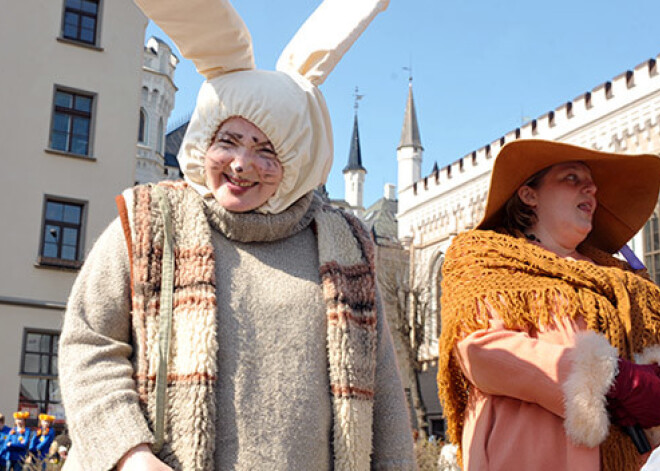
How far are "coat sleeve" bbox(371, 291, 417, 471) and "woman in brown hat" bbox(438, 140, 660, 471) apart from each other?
1.41ft

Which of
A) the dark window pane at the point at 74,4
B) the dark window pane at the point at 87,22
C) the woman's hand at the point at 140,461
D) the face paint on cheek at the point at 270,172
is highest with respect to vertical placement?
the dark window pane at the point at 74,4

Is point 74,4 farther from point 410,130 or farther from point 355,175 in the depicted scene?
point 355,175

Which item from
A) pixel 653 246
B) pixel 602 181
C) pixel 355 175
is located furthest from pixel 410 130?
pixel 602 181

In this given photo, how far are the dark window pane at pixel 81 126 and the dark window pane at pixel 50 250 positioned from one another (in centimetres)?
258

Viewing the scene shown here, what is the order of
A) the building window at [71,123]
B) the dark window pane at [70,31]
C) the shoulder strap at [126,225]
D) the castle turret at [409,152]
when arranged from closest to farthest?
the shoulder strap at [126,225] < the building window at [71,123] < the dark window pane at [70,31] < the castle turret at [409,152]

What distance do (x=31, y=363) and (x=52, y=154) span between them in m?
4.43

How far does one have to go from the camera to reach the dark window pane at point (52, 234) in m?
17.4

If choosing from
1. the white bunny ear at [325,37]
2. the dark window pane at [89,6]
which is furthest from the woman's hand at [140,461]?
the dark window pane at [89,6]

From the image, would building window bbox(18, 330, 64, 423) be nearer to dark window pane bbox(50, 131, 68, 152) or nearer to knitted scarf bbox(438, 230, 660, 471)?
dark window pane bbox(50, 131, 68, 152)

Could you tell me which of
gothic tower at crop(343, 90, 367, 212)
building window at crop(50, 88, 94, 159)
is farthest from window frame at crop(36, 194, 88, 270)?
gothic tower at crop(343, 90, 367, 212)

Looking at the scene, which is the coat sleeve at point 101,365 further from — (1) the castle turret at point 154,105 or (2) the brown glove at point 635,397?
(1) the castle turret at point 154,105

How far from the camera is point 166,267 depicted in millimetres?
2090

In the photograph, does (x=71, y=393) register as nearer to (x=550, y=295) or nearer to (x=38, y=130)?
(x=550, y=295)

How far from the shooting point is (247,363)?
207cm
